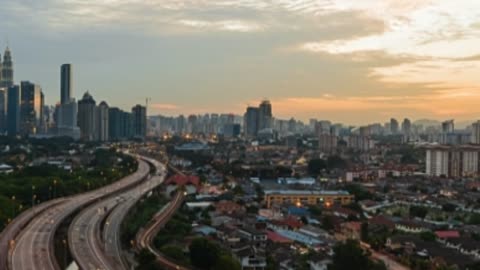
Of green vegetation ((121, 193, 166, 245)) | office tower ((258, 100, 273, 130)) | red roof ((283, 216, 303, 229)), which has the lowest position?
green vegetation ((121, 193, 166, 245))

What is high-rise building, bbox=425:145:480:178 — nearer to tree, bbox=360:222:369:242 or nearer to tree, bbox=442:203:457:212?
tree, bbox=442:203:457:212

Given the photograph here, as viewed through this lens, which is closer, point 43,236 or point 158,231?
point 43,236

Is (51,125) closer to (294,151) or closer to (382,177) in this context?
(294,151)

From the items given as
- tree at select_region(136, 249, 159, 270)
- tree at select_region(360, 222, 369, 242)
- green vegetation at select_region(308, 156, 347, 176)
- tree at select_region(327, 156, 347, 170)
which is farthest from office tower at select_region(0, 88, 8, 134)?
tree at select_region(136, 249, 159, 270)

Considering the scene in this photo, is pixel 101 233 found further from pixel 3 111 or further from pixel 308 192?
pixel 3 111

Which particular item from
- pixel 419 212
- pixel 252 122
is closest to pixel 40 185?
pixel 419 212
